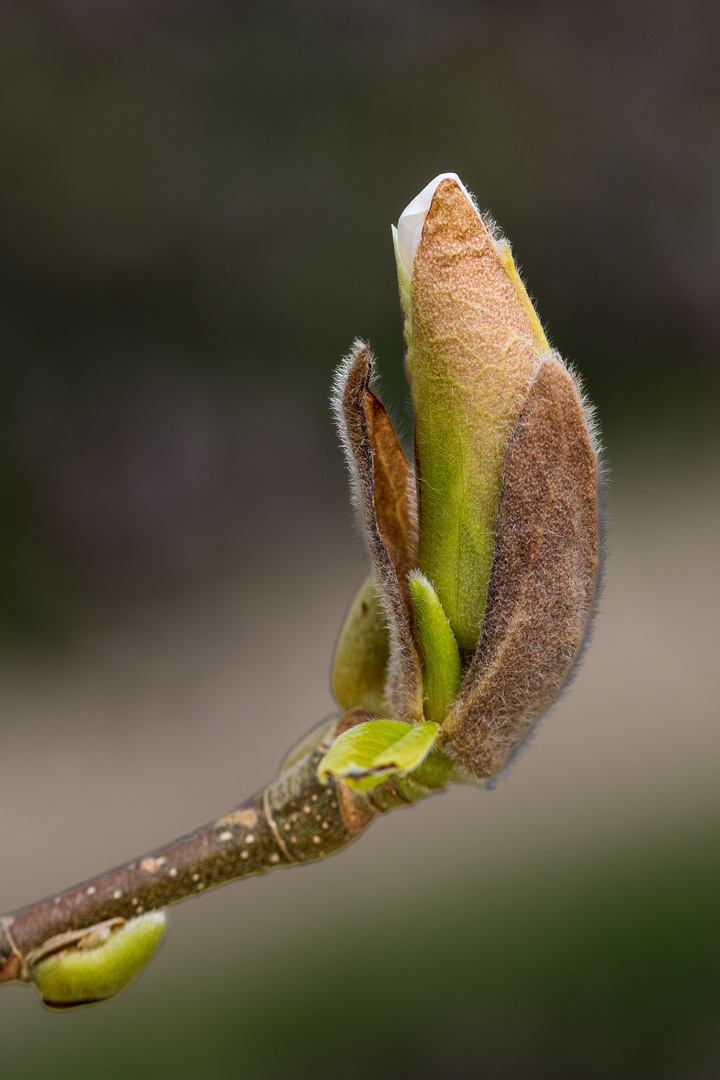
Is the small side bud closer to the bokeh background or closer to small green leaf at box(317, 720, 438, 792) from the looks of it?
small green leaf at box(317, 720, 438, 792)

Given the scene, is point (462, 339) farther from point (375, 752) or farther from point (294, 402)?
point (294, 402)

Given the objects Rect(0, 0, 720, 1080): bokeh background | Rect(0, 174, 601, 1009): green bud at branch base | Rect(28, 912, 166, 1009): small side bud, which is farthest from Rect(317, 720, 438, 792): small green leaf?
Rect(0, 0, 720, 1080): bokeh background

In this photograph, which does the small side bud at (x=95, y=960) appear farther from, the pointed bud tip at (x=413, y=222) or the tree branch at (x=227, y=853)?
the pointed bud tip at (x=413, y=222)

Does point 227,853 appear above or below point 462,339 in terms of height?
below

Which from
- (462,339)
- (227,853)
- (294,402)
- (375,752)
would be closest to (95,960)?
(227,853)

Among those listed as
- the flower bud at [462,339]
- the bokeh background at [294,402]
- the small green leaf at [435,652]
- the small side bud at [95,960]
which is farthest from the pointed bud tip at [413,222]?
the bokeh background at [294,402]

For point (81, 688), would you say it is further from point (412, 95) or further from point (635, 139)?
point (635, 139)

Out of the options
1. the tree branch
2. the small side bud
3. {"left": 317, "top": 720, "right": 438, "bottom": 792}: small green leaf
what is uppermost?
{"left": 317, "top": 720, "right": 438, "bottom": 792}: small green leaf
